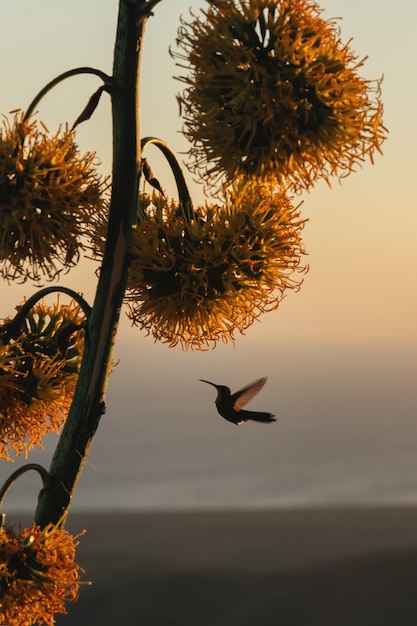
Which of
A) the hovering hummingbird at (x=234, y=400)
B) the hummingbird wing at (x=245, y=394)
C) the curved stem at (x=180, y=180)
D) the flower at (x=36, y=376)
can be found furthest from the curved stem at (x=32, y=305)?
the hummingbird wing at (x=245, y=394)

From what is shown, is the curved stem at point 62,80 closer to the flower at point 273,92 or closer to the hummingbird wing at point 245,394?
the flower at point 273,92

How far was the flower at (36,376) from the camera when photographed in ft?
12.4

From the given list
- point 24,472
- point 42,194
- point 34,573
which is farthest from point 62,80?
point 34,573

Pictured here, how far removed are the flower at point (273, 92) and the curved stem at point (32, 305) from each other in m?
0.75

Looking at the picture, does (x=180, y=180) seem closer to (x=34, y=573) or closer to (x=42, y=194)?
(x=42, y=194)

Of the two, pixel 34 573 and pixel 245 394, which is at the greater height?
pixel 245 394

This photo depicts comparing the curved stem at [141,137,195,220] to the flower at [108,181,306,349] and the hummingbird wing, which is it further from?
the hummingbird wing

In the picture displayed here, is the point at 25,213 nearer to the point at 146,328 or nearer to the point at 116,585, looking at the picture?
the point at 146,328

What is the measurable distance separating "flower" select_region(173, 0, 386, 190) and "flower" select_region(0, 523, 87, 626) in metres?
1.57

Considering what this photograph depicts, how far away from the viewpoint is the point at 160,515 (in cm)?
1099

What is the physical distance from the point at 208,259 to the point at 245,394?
0.73m

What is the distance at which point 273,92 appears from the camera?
122 inches

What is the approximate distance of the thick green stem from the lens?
327cm

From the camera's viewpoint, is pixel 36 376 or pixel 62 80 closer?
pixel 62 80
